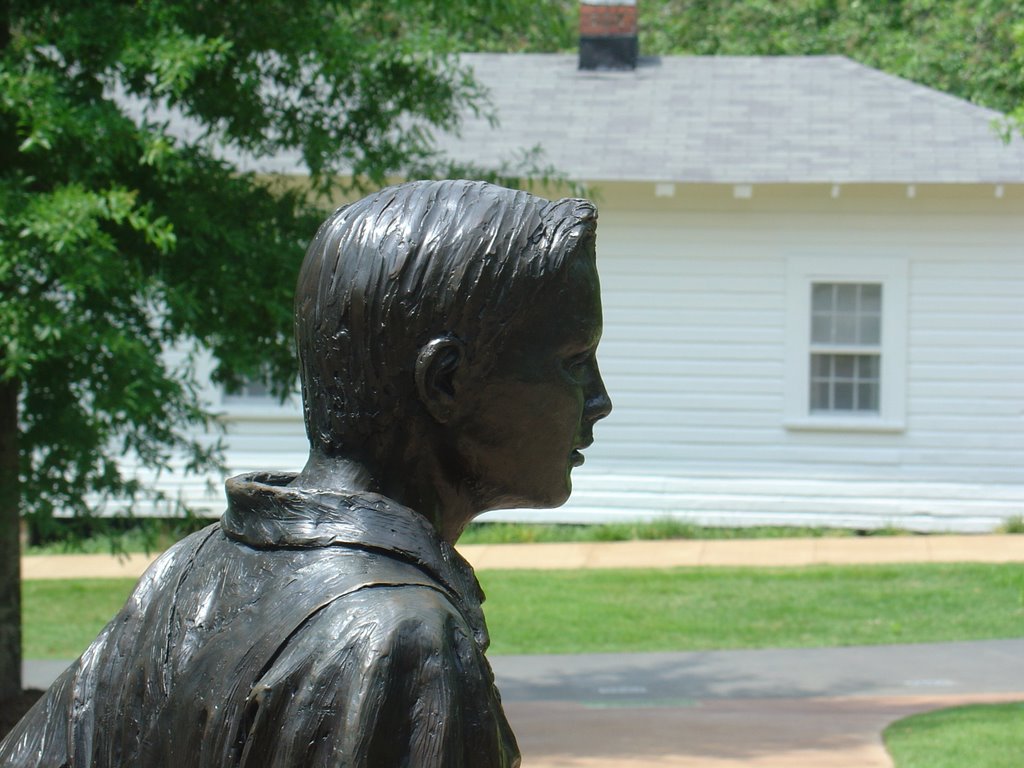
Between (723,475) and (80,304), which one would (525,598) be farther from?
(80,304)

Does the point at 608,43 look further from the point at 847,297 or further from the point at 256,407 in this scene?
the point at 256,407

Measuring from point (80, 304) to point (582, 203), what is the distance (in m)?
5.43

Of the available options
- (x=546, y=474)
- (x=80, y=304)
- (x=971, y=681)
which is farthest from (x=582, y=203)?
(x=971, y=681)

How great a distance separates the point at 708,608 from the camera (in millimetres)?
11633

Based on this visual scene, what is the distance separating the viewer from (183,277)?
7.03m

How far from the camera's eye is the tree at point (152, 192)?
6.25m

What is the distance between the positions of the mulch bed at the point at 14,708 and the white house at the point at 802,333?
23.2ft

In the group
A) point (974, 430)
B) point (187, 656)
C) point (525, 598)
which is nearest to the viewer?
point (187, 656)

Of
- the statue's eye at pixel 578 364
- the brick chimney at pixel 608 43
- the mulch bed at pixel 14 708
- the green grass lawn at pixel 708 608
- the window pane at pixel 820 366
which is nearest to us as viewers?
the statue's eye at pixel 578 364

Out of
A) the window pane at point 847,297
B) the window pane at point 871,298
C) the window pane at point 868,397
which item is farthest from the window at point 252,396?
the window pane at point 871,298

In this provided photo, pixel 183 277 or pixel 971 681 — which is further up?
pixel 183 277

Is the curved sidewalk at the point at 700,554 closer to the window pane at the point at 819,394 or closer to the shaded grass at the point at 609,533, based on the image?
the shaded grass at the point at 609,533

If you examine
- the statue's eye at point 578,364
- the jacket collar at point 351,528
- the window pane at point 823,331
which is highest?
the statue's eye at point 578,364

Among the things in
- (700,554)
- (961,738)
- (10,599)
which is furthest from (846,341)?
(10,599)
